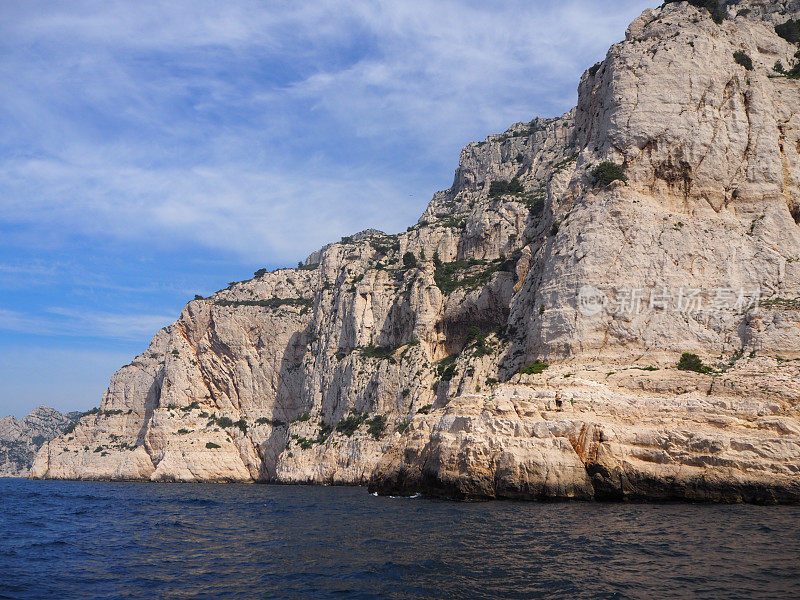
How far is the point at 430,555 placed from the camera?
61.8ft

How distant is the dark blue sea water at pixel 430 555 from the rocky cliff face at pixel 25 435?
136 meters

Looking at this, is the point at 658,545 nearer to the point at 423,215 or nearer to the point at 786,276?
the point at 786,276

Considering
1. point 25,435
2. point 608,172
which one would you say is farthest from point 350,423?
point 25,435

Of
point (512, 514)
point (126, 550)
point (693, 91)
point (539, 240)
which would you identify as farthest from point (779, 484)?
point (539, 240)

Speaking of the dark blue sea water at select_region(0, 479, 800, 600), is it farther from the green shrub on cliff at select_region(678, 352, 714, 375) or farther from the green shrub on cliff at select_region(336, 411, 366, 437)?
the green shrub on cliff at select_region(336, 411, 366, 437)

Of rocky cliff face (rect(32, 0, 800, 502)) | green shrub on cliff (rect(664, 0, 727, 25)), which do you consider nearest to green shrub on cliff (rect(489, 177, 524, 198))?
rocky cliff face (rect(32, 0, 800, 502))

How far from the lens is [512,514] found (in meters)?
26.4

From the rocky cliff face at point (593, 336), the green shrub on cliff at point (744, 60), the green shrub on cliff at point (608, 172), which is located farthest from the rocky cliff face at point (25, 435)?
the green shrub on cliff at point (744, 60)

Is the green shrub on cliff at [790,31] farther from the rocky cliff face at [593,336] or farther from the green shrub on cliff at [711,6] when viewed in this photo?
the green shrub on cliff at [711,6]

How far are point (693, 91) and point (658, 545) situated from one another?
39.1m

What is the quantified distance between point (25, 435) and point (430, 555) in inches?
7124

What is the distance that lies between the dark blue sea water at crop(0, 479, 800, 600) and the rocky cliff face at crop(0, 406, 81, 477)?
136479 millimetres

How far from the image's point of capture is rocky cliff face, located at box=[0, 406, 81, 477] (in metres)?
148

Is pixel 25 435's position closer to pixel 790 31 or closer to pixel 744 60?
pixel 744 60
